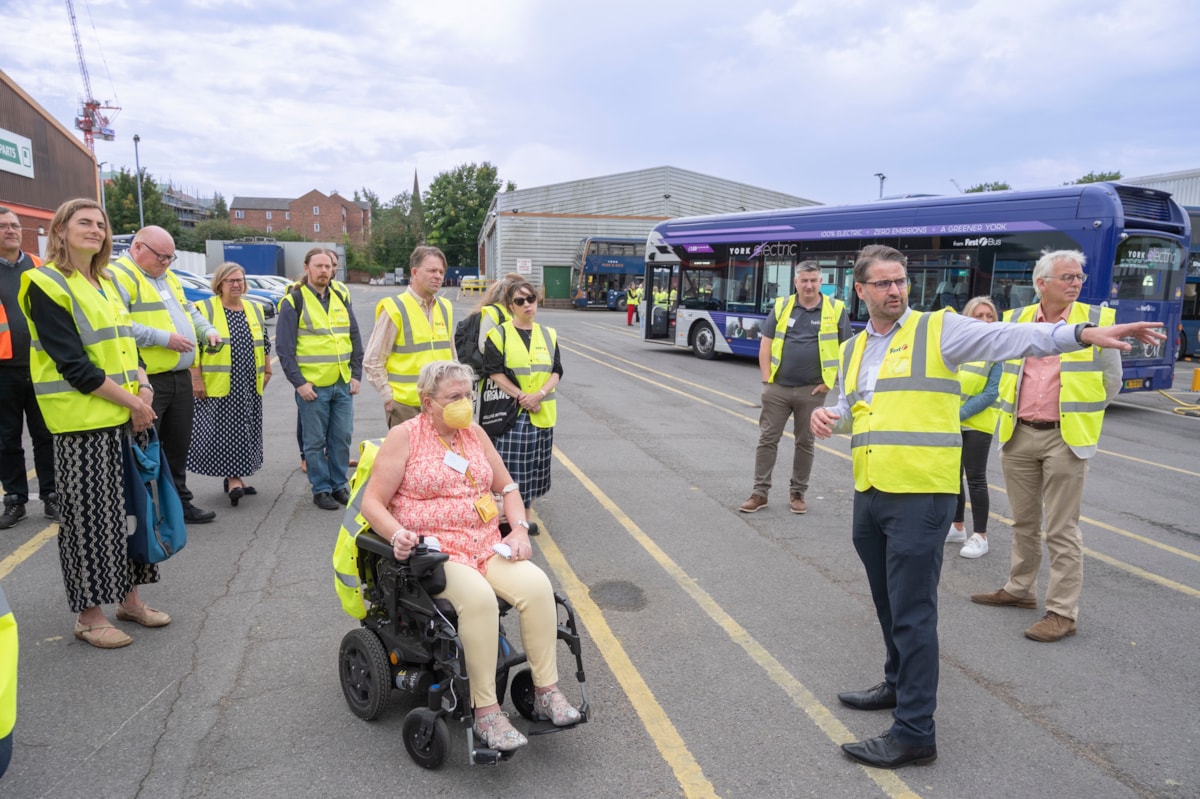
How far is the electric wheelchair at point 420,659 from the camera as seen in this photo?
2.88 metres

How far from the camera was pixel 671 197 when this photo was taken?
49812 millimetres

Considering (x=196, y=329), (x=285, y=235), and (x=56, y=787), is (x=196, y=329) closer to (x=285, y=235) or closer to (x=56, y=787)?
(x=56, y=787)

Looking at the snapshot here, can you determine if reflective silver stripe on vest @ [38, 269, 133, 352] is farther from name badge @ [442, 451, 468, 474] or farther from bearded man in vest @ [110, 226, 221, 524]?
name badge @ [442, 451, 468, 474]

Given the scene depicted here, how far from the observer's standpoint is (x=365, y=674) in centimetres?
320

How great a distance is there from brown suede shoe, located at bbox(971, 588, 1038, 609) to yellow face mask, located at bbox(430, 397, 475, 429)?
3.24 metres

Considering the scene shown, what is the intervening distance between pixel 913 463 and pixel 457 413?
1.87 m

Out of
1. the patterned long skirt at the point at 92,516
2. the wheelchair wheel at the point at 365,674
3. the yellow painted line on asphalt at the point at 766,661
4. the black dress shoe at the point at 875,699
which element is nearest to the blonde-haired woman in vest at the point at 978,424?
the yellow painted line on asphalt at the point at 766,661

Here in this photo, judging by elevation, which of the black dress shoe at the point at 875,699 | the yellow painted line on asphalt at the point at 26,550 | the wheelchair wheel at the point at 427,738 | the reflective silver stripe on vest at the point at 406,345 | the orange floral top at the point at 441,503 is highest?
the reflective silver stripe on vest at the point at 406,345

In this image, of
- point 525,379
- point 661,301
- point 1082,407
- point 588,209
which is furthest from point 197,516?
point 588,209

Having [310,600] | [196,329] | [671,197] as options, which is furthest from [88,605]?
[671,197]

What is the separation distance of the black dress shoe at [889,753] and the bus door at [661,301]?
17.9m

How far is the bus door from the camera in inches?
814

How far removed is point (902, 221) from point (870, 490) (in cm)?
1223

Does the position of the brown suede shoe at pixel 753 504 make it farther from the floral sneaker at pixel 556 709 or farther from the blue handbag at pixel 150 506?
the blue handbag at pixel 150 506
